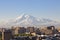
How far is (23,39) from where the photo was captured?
88.0ft

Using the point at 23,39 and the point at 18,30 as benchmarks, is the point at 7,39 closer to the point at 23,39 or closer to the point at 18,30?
the point at 23,39

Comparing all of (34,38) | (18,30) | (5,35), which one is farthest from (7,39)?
(18,30)

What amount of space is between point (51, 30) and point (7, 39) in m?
16.5

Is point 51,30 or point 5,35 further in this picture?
point 51,30

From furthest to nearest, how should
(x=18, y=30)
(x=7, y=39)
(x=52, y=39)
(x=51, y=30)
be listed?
(x=18, y=30) < (x=51, y=30) < (x=52, y=39) < (x=7, y=39)

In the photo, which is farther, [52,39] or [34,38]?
Answer: [34,38]

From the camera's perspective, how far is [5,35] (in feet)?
75.2

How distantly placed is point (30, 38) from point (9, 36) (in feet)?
16.4

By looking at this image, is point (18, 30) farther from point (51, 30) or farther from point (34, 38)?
point (34, 38)

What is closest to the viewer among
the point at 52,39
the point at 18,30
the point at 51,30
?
the point at 52,39

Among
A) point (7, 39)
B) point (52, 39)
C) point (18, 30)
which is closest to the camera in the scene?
point (7, 39)

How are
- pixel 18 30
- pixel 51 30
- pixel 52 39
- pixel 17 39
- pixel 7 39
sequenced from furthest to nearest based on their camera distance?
1. pixel 18 30
2. pixel 51 30
3. pixel 17 39
4. pixel 52 39
5. pixel 7 39

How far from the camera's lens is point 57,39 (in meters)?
25.3

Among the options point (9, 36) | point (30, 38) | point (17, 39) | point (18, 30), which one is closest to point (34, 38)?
point (30, 38)
